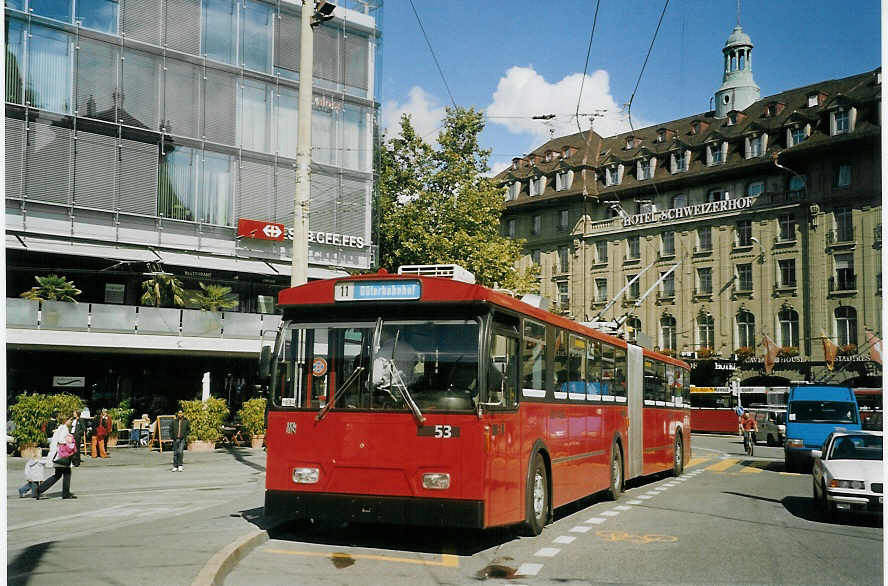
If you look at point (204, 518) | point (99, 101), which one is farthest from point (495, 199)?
point (204, 518)

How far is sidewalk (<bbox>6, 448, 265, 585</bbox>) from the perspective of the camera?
8359 mm

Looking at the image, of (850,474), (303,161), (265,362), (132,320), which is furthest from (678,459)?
(132,320)

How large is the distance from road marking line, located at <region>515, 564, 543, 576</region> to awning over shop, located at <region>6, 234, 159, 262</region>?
24.2 meters

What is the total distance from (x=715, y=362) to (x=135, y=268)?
3714cm

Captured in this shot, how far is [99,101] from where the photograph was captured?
30.8 metres

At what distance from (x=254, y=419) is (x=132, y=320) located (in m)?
6.20

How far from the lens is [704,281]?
60281 mm

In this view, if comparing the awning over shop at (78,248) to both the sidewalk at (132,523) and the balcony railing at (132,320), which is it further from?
the sidewalk at (132,523)

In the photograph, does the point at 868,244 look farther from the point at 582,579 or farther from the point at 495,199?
the point at 582,579

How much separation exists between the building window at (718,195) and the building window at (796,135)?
5.00m

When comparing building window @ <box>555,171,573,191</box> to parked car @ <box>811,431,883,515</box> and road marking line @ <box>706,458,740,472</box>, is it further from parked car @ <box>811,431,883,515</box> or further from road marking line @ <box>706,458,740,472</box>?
parked car @ <box>811,431,883,515</box>

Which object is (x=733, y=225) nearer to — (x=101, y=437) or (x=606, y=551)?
(x=101, y=437)

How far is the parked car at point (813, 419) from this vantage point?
26656 mm

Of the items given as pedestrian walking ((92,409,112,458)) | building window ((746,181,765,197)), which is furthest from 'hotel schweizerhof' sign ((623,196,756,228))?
pedestrian walking ((92,409,112,458))
